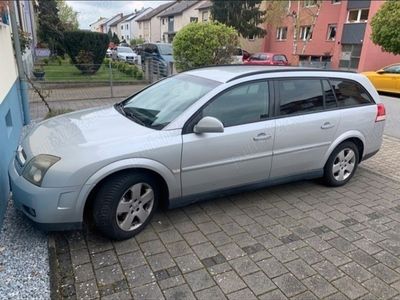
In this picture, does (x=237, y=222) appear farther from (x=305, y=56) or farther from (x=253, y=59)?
(x=305, y=56)

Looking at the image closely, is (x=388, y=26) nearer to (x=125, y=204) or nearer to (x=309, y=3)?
(x=309, y=3)

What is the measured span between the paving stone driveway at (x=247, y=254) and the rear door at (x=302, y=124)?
0.48 meters

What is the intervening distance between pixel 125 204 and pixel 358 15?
2629cm

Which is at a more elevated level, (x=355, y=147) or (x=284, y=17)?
(x=284, y=17)

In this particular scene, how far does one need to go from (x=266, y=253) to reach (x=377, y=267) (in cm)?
93

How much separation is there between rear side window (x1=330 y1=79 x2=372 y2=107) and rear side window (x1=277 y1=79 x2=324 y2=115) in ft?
0.92

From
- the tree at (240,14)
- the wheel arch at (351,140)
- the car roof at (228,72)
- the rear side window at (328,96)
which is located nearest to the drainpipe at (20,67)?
the car roof at (228,72)

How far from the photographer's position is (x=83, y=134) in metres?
3.06

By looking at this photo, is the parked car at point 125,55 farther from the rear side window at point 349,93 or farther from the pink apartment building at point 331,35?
the rear side window at point 349,93

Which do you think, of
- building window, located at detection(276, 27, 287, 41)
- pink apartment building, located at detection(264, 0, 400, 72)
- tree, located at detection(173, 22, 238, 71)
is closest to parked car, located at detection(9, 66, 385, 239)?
tree, located at detection(173, 22, 238, 71)

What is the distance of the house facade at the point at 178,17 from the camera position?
41344mm

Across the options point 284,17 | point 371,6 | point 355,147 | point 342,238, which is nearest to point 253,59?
point 371,6

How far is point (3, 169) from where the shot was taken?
352 centimetres

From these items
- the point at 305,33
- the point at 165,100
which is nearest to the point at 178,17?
the point at 305,33
